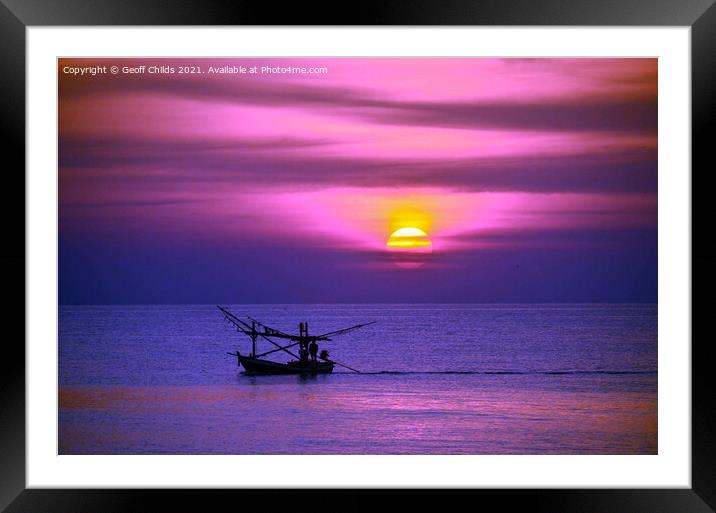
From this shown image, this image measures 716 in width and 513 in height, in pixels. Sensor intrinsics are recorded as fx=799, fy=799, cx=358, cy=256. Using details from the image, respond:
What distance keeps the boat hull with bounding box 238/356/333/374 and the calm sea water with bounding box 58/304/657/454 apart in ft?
1.04

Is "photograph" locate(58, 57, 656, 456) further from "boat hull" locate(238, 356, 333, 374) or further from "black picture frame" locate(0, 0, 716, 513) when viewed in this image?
"black picture frame" locate(0, 0, 716, 513)

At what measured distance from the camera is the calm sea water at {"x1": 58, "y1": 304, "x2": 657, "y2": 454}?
55.6 feet

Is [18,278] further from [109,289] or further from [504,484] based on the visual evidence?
[109,289]

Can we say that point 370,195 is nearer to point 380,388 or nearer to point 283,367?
point 380,388

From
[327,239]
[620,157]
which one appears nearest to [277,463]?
[620,157]

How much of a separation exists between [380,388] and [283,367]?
3484 mm

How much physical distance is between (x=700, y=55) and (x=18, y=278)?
3188mm

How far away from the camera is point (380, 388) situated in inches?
993

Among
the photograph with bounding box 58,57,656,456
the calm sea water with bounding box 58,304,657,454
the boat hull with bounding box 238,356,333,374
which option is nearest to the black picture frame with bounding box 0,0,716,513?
the calm sea water with bounding box 58,304,657,454

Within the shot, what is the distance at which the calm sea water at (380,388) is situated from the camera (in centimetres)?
1694

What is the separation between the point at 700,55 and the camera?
3.55m

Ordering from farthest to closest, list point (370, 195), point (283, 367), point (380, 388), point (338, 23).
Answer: point (370, 195) < point (380, 388) < point (283, 367) < point (338, 23)

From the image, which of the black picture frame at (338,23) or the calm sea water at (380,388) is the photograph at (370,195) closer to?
the calm sea water at (380,388)

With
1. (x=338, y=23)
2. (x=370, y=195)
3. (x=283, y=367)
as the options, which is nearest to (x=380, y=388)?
(x=283, y=367)
